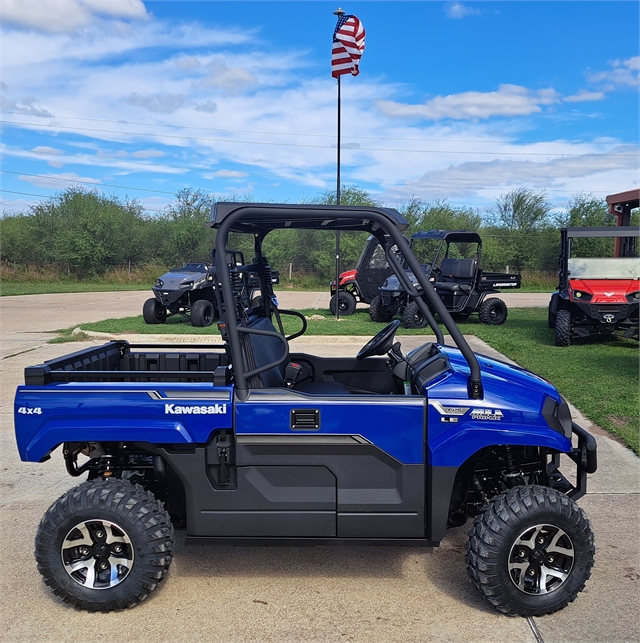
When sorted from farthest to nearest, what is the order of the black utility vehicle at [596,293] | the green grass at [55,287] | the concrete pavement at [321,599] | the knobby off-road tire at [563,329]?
1. the green grass at [55,287]
2. the knobby off-road tire at [563,329]
3. the black utility vehicle at [596,293]
4. the concrete pavement at [321,599]

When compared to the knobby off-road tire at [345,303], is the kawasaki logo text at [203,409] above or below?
above

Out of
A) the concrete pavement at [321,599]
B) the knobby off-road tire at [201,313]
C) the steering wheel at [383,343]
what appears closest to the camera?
the concrete pavement at [321,599]

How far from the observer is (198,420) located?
301cm

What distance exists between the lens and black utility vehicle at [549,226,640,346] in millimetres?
10797

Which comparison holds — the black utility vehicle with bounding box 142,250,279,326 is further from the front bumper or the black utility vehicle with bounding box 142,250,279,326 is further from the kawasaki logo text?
the front bumper

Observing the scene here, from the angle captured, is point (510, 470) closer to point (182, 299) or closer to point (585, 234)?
point (585, 234)

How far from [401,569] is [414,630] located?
603 millimetres

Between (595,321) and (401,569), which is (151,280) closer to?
(595,321)

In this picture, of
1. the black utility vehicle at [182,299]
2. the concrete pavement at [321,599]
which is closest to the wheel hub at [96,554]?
the concrete pavement at [321,599]

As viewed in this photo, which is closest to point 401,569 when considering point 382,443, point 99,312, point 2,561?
point 382,443

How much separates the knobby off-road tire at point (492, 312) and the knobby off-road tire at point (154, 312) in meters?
7.25

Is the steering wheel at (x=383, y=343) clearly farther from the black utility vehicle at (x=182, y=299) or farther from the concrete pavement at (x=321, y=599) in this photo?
the black utility vehicle at (x=182, y=299)

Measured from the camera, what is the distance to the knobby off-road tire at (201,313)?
13.8 meters

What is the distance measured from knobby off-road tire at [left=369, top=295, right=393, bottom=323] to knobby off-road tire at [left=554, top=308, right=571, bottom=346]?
4.66m
